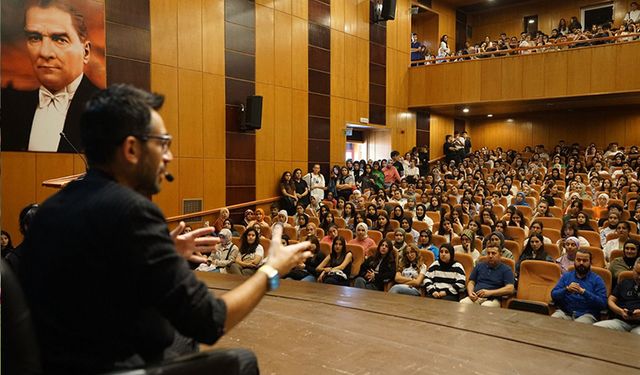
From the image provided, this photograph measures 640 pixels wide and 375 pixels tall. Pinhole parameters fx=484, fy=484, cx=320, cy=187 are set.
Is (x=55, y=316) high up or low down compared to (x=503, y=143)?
down

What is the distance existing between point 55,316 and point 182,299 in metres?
0.21

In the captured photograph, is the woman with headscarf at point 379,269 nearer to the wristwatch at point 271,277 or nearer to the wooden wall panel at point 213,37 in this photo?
the wristwatch at point 271,277

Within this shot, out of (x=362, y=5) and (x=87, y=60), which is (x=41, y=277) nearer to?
(x=87, y=60)

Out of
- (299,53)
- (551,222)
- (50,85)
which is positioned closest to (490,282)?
(551,222)

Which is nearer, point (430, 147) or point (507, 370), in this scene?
point (507, 370)

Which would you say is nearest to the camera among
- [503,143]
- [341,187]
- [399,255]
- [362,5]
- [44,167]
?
[399,255]

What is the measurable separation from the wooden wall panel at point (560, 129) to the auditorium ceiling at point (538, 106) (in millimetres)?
309

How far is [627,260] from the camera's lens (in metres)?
3.63

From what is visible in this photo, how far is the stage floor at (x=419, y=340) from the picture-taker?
1.63m

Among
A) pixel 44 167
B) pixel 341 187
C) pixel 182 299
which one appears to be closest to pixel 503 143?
pixel 341 187

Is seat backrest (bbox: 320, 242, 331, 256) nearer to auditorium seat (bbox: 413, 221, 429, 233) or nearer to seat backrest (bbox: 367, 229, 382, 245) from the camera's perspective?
seat backrest (bbox: 367, 229, 382, 245)

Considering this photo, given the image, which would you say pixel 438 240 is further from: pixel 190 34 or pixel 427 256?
pixel 190 34

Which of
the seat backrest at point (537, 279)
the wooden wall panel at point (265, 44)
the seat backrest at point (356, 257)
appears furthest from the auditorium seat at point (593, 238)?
the wooden wall panel at point (265, 44)

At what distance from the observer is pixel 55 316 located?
2.65ft
